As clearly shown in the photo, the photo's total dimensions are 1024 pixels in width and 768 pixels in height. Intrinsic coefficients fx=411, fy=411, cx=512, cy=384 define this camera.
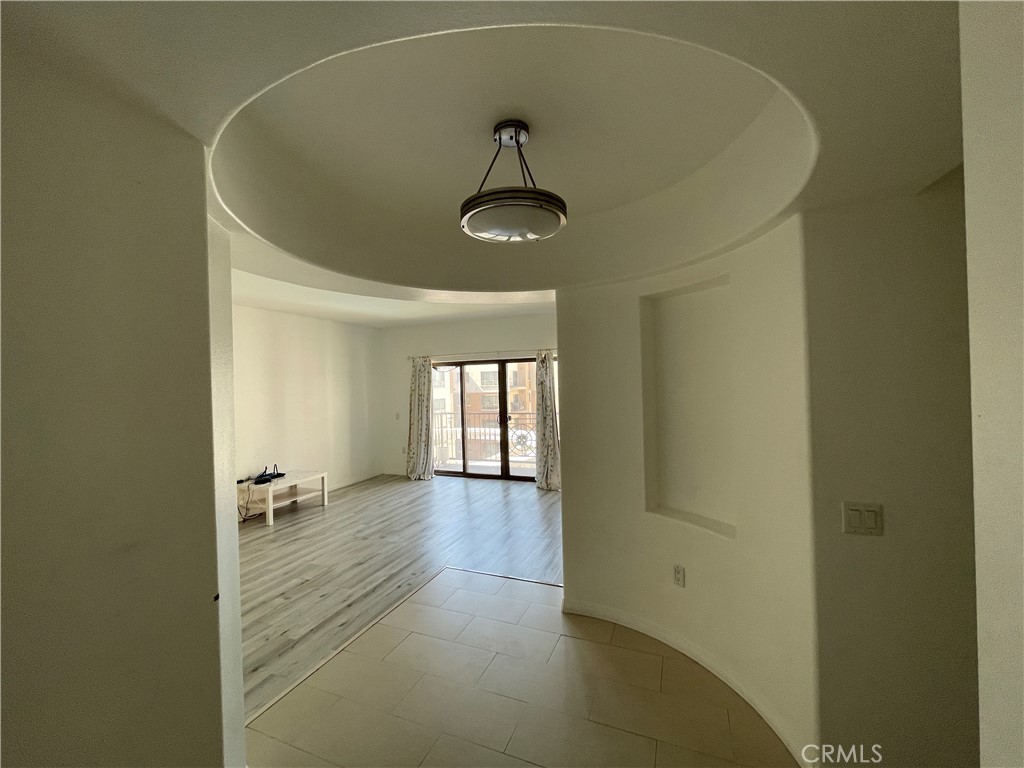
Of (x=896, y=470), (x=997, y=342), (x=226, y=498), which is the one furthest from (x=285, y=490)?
(x=997, y=342)

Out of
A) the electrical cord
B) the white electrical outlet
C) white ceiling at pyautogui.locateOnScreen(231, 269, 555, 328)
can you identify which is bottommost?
the electrical cord

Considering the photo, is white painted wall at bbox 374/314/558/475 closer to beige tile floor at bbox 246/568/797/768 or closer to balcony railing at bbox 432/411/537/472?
balcony railing at bbox 432/411/537/472

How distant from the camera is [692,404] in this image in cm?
236

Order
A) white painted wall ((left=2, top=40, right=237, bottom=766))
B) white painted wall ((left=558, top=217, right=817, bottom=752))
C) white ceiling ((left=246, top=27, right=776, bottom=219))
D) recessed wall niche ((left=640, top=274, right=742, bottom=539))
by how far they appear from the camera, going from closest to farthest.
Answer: white painted wall ((left=2, top=40, right=237, bottom=766)), white ceiling ((left=246, top=27, right=776, bottom=219)), white painted wall ((left=558, top=217, right=817, bottom=752)), recessed wall niche ((left=640, top=274, right=742, bottom=539))

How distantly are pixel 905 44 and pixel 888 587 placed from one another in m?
1.62

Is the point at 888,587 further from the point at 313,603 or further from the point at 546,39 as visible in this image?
the point at 313,603

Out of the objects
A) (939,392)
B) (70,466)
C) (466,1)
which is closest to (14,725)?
(70,466)

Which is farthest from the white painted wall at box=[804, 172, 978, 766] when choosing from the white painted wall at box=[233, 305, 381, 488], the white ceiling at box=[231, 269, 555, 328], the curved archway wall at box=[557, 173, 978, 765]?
the white painted wall at box=[233, 305, 381, 488]

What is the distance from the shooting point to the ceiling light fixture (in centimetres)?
134

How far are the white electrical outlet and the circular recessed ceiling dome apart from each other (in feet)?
5.49

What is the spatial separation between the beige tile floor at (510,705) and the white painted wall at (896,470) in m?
0.54

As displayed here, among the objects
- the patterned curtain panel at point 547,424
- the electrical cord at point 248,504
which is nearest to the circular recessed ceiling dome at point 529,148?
the patterned curtain panel at point 547,424

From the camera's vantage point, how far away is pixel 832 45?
0.77m

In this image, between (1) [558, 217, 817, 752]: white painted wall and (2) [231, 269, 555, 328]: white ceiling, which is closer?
(1) [558, 217, 817, 752]: white painted wall
